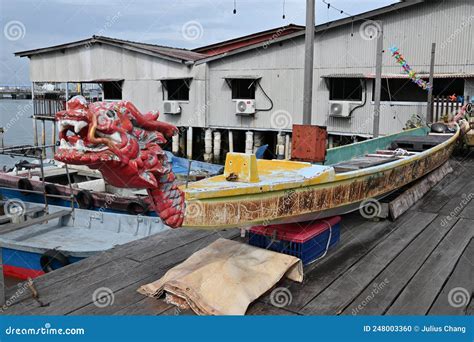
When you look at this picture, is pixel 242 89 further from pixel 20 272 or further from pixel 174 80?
pixel 20 272

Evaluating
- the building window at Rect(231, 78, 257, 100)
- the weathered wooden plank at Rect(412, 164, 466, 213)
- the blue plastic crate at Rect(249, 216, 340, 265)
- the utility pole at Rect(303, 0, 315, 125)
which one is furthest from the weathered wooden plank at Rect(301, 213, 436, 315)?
the building window at Rect(231, 78, 257, 100)

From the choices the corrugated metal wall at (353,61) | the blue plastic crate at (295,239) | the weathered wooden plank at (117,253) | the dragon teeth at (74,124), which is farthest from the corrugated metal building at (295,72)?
the dragon teeth at (74,124)

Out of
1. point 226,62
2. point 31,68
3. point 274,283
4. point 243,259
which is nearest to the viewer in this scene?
point 274,283

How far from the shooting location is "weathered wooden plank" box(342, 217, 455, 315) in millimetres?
3596

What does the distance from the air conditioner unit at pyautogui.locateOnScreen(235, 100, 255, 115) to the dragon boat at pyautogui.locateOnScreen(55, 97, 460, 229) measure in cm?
1407

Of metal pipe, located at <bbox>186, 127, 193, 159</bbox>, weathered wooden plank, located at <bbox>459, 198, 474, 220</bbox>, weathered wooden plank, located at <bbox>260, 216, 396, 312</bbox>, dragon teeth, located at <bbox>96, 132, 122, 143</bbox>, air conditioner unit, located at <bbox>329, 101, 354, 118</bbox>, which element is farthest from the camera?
metal pipe, located at <bbox>186, 127, 193, 159</bbox>

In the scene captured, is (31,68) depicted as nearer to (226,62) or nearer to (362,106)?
(226,62)

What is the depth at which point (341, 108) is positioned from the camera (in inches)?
687

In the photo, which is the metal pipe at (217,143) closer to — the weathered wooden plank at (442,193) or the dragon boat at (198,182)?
the weathered wooden plank at (442,193)

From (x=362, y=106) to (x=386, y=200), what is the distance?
11.5m

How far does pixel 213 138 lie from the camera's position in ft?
75.8

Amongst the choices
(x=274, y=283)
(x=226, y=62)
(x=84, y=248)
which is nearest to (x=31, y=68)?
(x=226, y=62)

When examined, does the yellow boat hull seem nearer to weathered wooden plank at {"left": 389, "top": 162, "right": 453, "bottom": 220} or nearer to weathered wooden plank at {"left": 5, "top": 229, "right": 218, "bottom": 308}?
weathered wooden plank at {"left": 389, "top": 162, "right": 453, "bottom": 220}

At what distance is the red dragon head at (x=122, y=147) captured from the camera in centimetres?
287
